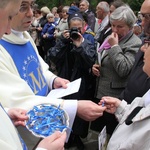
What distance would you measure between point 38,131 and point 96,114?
52 centimetres

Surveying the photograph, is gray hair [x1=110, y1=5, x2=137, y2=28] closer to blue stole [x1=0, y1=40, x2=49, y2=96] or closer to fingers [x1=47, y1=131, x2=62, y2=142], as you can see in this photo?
blue stole [x1=0, y1=40, x2=49, y2=96]

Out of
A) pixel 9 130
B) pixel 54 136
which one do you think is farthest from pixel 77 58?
pixel 9 130

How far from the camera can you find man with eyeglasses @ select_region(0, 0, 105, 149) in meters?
1.77

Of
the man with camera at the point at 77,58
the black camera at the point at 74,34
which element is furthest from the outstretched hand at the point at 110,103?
the black camera at the point at 74,34

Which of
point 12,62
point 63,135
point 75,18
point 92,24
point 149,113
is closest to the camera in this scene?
point 63,135

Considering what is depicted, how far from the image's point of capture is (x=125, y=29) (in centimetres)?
296

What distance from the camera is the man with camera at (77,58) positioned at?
3211 mm

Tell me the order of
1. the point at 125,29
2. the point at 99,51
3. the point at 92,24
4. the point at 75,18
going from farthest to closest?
the point at 92,24, the point at 75,18, the point at 99,51, the point at 125,29

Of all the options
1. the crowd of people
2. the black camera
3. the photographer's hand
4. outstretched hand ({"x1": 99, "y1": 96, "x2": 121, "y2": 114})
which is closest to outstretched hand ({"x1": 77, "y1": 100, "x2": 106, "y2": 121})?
the crowd of people

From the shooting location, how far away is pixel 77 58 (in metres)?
3.28

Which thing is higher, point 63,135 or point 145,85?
point 63,135

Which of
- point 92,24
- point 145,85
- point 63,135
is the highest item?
A: point 63,135

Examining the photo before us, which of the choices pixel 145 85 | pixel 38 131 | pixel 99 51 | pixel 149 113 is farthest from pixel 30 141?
pixel 99 51

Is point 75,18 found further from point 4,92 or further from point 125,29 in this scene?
point 4,92
